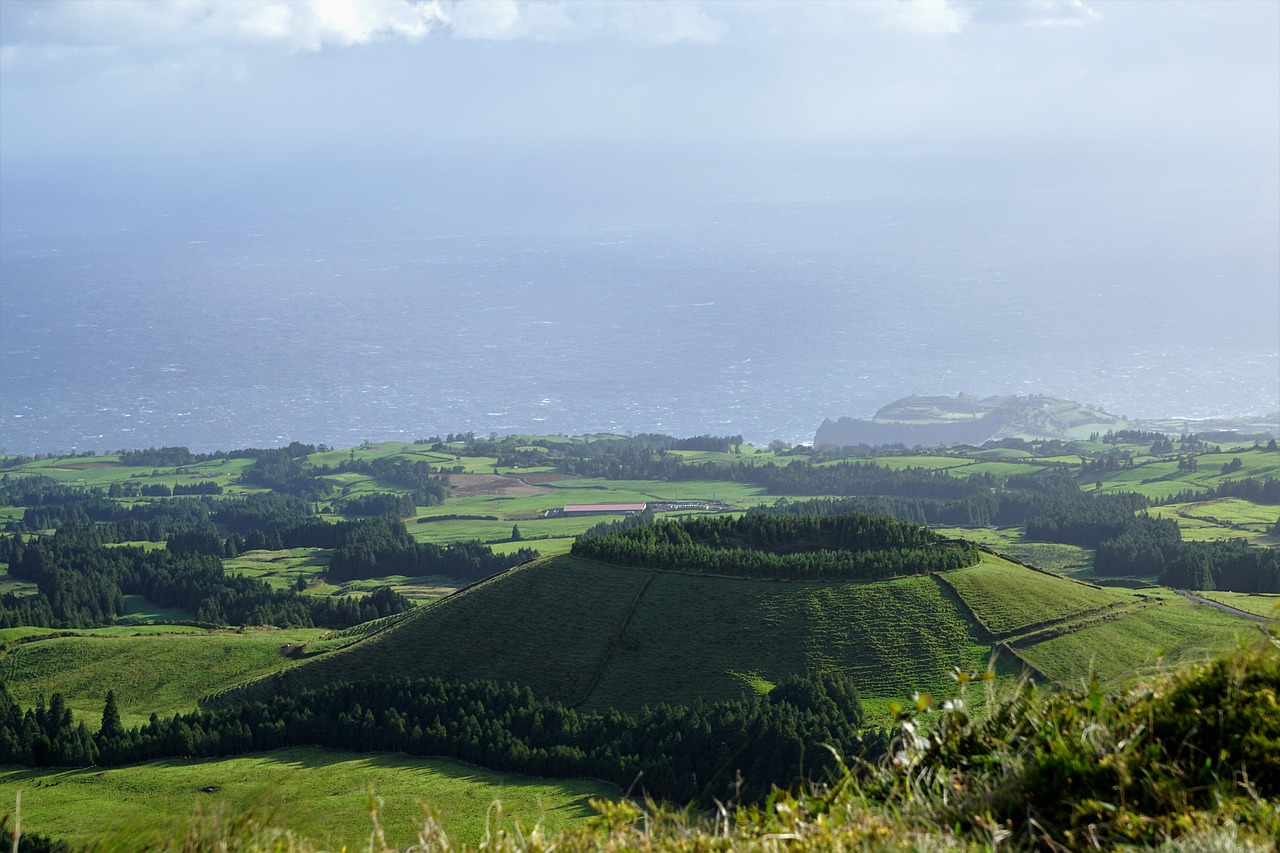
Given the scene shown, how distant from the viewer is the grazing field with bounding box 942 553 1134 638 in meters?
71.9

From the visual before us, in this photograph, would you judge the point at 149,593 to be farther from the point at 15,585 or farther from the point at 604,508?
the point at 604,508

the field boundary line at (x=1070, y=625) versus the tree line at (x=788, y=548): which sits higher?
the tree line at (x=788, y=548)

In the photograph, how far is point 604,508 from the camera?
173000 mm

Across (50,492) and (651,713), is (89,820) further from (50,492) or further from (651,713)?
(50,492)

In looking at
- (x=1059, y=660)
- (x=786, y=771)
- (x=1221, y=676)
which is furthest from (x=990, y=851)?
(x=1059, y=660)

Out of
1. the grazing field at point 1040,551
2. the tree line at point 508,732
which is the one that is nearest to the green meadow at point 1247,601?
the tree line at point 508,732

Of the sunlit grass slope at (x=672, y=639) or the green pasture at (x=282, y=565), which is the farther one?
the green pasture at (x=282, y=565)

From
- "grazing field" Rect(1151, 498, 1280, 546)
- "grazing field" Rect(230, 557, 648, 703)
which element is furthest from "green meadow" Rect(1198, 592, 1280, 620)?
"grazing field" Rect(1151, 498, 1280, 546)

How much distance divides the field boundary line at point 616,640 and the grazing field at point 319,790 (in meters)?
8.40

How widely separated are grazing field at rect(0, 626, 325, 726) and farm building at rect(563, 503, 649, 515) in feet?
265

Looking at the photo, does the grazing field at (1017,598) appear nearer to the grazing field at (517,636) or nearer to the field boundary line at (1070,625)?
the field boundary line at (1070,625)

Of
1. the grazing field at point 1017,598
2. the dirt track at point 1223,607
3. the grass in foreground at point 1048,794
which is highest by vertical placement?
the grass in foreground at point 1048,794

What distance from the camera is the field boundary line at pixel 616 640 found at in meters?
69.4

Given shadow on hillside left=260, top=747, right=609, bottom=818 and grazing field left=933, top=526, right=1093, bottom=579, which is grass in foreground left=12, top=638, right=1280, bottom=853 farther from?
grazing field left=933, top=526, right=1093, bottom=579
